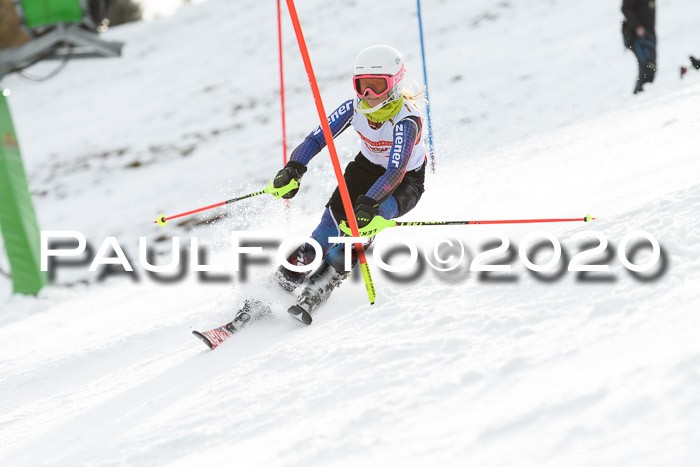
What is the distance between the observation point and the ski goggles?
150 inches

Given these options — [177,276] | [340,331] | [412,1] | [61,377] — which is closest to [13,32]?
[412,1]

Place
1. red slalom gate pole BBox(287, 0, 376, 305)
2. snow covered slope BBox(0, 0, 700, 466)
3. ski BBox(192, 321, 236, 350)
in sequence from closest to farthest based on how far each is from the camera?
1. snow covered slope BBox(0, 0, 700, 466)
2. red slalom gate pole BBox(287, 0, 376, 305)
3. ski BBox(192, 321, 236, 350)

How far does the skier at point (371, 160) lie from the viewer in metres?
3.77

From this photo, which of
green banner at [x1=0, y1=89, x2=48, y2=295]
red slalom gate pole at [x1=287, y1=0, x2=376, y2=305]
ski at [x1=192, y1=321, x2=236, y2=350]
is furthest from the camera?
green banner at [x1=0, y1=89, x2=48, y2=295]

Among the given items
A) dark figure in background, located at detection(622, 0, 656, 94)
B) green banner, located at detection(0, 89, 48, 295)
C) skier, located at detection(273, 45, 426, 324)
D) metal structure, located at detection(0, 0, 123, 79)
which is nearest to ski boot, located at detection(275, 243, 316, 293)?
skier, located at detection(273, 45, 426, 324)

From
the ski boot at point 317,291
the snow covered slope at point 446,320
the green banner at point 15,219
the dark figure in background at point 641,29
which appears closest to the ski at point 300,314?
the ski boot at point 317,291

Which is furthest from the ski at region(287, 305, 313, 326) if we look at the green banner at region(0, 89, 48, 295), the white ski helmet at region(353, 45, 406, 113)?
the green banner at region(0, 89, 48, 295)

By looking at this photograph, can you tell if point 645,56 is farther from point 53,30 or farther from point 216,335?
point 53,30

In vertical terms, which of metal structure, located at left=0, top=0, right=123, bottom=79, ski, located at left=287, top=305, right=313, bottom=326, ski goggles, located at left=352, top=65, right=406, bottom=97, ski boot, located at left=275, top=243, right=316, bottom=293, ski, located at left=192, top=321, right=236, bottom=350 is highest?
metal structure, located at left=0, top=0, right=123, bottom=79

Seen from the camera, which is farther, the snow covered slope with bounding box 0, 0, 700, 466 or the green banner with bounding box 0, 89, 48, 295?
the green banner with bounding box 0, 89, 48, 295

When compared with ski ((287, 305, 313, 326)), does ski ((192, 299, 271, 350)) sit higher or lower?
lower

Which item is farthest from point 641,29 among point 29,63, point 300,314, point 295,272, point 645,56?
point 29,63

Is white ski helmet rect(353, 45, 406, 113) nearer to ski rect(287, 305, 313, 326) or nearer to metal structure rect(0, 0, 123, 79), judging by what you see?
ski rect(287, 305, 313, 326)

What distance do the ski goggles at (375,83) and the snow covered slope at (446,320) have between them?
1177 mm
